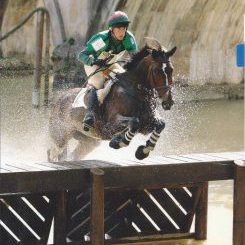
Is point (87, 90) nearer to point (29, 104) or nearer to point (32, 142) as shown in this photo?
point (32, 142)

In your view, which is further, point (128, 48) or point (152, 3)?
point (152, 3)

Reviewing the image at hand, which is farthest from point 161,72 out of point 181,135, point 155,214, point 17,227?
point 181,135

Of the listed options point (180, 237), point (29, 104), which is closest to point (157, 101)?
point (180, 237)

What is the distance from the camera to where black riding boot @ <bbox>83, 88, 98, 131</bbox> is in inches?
431

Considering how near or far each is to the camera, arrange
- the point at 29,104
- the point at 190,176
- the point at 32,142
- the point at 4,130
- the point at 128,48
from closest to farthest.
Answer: the point at 190,176
the point at 128,48
the point at 32,142
the point at 4,130
the point at 29,104

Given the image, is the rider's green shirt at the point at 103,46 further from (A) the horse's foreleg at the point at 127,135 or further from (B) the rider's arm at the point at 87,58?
(A) the horse's foreleg at the point at 127,135

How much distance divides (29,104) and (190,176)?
1569cm

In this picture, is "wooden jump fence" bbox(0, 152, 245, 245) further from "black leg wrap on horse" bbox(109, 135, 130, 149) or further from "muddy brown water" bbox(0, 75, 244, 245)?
"black leg wrap on horse" bbox(109, 135, 130, 149)

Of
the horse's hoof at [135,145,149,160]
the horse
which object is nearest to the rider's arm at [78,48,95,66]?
the horse

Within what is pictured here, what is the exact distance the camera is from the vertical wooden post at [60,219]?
9.42 metres

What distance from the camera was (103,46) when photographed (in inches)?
426

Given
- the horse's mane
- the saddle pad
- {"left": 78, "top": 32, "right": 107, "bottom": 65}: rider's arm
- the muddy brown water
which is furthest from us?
the muddy brown water

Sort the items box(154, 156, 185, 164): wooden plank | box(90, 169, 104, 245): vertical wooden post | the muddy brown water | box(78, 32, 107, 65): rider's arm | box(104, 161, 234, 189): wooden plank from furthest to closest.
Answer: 1. the muddy brown water
2. box(78, 32, 107, 65): rider's arm
3. box(154, 156, 185, 164): wooden plank
4. box(104, 161, 234, 189): wooden plank
5. box(90, 169, 104, 245): vertical wooden post

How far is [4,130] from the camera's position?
65.0ft
